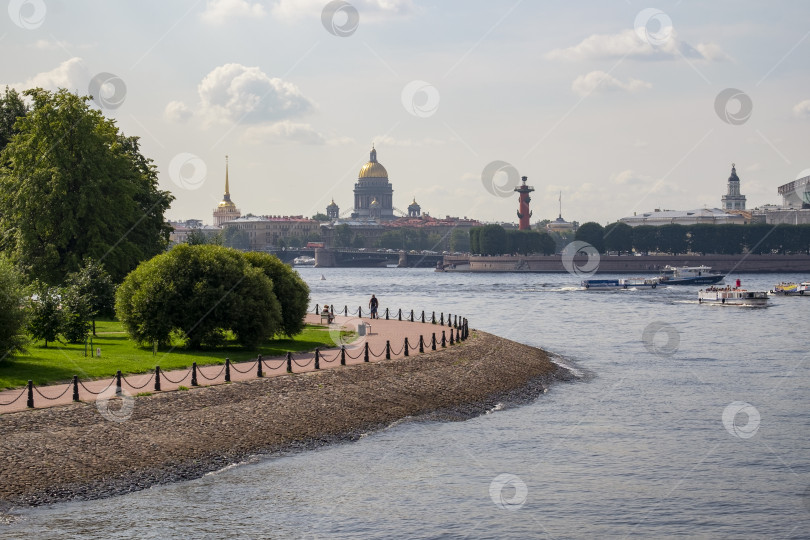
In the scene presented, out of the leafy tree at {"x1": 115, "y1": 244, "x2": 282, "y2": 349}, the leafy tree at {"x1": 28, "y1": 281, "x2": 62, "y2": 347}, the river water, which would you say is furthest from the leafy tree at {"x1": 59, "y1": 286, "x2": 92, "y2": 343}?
the river water

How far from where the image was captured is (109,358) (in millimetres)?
29469

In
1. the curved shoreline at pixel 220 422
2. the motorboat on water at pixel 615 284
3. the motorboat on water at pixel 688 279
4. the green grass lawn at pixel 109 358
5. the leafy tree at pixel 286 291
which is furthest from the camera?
the motorboat on water at pixel 688 279

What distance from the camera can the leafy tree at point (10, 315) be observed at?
2602 centimetres

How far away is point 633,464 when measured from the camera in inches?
910

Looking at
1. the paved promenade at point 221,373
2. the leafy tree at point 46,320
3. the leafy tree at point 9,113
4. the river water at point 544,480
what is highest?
the leafy tree at point 9,113

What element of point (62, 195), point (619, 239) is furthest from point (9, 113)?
point (619, 239)

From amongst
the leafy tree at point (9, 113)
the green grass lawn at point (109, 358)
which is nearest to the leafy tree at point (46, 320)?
the green grass lawn at point (109, 358)

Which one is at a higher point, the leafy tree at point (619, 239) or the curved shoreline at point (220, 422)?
the leafy tree at point (619, 239)

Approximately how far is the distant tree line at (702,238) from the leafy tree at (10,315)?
159756 millimetres

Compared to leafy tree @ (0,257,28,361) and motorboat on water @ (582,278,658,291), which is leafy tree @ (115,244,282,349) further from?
motorboat on water @ (582,278,658,291)

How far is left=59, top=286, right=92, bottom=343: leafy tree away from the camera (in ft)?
105

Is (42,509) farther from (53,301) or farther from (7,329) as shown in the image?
(53,301)

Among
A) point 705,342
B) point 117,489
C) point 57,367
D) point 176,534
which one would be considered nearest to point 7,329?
point 57,367

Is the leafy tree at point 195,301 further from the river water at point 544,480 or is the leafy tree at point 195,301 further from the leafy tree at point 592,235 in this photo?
the leafy tree at point 592,235
